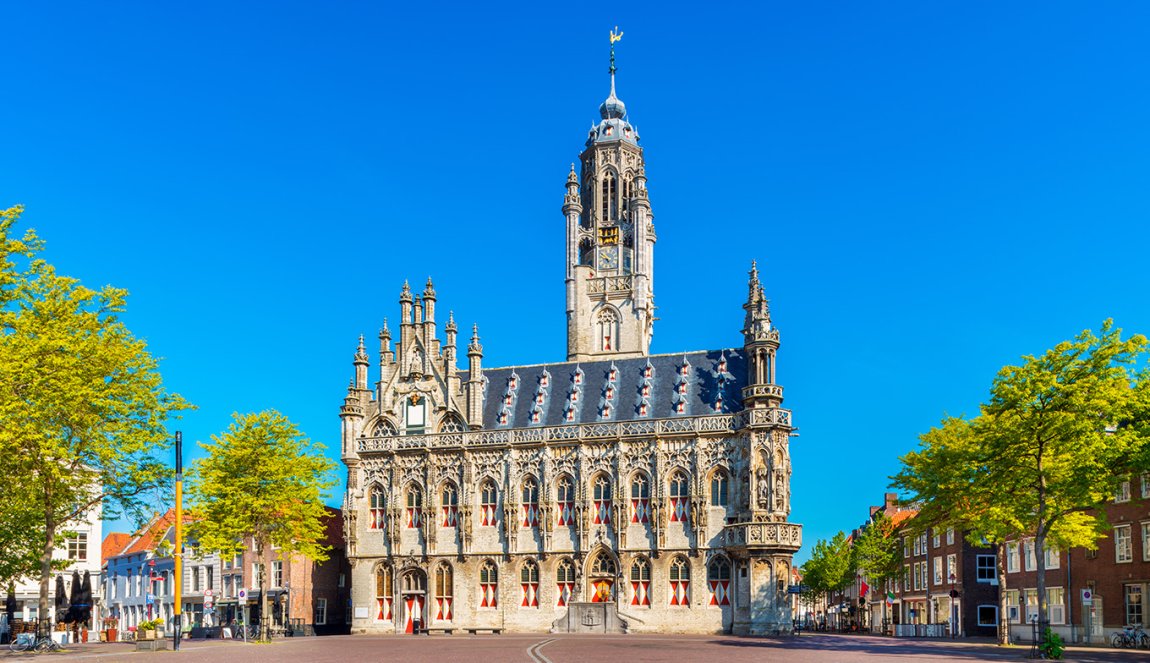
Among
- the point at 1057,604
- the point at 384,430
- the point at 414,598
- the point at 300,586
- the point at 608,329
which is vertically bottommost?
the point at 1057,604

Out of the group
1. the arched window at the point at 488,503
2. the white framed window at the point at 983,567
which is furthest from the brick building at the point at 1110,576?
the arched window at the point at 488,503

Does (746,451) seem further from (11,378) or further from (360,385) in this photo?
(11,378)

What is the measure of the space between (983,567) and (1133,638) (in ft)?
90.5

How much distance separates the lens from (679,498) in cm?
6944

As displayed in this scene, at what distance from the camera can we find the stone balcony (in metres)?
65.8

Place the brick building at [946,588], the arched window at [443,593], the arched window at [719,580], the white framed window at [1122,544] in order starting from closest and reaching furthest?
1. the white framed window at [1122,544]
2. the arched window at [719,580]
3. the arched window at [443,593]
4. the brick building at [946,588]

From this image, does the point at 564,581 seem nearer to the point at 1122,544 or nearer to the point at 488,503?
the point at 488,503

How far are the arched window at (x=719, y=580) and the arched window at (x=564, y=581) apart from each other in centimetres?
865

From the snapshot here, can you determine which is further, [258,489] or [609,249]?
[609,249]

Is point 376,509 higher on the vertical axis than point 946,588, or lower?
higher

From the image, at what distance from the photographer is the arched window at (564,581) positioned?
70750mm

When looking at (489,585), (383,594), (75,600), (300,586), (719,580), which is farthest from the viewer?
(300,586)

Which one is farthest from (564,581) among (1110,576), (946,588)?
(946,588)

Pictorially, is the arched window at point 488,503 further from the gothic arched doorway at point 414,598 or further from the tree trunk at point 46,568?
the tree trunk at point 46,568
